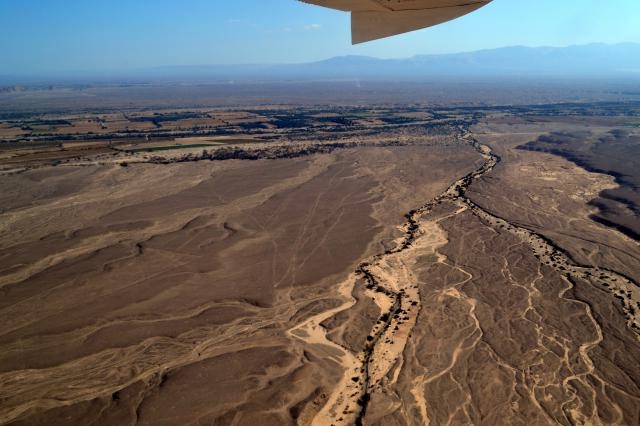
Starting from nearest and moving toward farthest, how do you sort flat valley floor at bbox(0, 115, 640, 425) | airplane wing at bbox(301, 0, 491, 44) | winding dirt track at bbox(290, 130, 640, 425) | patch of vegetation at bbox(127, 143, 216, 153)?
airplane wing at bbox(301, 0, 491, 44) < flat valley floor at bbox(0, 115, 640, 425) < winding dirt track at bbox(290, 130, 640, 425) < patch of vegetation at bbox(127, 143, 216, 153)

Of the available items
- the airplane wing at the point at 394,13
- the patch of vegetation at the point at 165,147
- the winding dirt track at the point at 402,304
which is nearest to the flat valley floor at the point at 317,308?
the winding dirt track at the point at 402,304

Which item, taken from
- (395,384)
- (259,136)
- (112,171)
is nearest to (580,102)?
(259,136)

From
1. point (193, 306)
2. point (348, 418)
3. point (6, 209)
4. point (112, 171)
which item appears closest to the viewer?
point (348, 418)

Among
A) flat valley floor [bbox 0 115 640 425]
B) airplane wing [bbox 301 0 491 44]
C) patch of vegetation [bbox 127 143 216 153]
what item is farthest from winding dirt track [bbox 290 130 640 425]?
patch of vegetation [bbox 127 143 216 153]

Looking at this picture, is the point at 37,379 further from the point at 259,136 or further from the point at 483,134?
the point at 483,134

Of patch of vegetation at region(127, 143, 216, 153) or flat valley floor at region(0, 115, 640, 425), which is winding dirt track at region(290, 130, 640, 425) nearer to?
flat valley floor at region(0, 115, 640, 425)

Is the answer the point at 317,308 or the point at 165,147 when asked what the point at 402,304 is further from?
the point at 165,147
